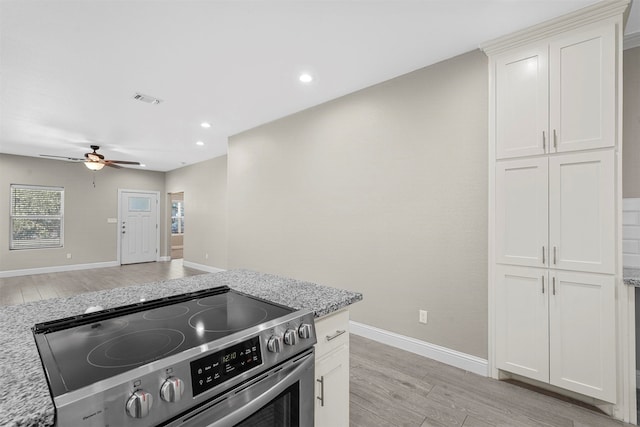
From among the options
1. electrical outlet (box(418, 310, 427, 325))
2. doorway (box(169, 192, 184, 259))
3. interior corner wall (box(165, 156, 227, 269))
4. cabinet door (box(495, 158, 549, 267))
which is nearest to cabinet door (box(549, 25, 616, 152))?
cabinet door (box(495, 158, 549, 267))

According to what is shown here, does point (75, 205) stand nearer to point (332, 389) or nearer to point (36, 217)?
point (36, 217)

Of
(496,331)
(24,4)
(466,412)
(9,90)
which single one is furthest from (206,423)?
(9,90)

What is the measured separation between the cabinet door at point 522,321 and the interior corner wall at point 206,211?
5.35m

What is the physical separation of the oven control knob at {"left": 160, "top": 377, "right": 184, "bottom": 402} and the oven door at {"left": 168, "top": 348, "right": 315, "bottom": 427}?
72 mm

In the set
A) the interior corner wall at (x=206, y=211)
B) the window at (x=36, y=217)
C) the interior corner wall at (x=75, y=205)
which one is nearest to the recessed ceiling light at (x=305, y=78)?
the interior corner wall at (x=206, y=211)

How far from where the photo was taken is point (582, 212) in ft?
6.49

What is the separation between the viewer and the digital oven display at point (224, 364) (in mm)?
794

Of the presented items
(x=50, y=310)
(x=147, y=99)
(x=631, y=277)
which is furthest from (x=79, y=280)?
(x=631, y=277)

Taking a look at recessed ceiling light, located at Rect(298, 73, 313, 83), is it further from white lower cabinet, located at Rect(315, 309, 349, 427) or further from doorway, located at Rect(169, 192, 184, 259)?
doorway, located at Rect(169, 192, 184, 259)

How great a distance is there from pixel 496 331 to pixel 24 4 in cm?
408

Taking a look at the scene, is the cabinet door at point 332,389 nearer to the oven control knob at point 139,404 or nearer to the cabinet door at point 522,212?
the oven control knob at point 139,404

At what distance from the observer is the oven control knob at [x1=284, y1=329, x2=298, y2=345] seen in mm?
1021

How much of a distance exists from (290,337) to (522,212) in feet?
6.73

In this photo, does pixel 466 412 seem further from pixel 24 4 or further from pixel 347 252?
pixel 24 4
